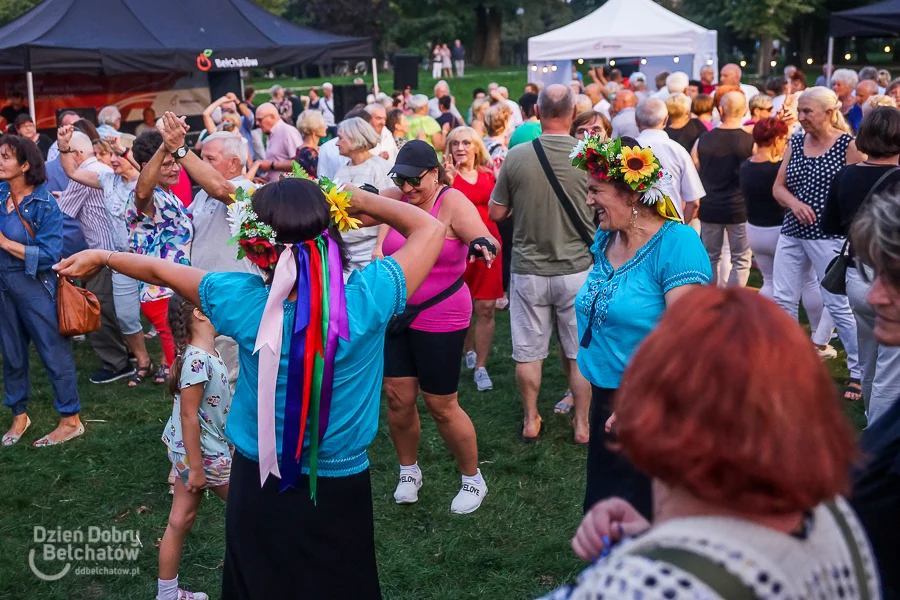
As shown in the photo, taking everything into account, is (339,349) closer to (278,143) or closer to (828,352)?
(828,352)

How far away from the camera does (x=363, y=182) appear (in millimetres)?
6520

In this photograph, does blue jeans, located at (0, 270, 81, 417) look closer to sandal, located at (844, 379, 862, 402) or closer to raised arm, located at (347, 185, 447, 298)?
raised arm, located at (347, 185, 447, 298)

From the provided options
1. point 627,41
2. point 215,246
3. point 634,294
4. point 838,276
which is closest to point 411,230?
point 634,294

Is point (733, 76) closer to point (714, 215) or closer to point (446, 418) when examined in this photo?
point (714, 215)

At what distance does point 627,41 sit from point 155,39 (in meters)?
9.68

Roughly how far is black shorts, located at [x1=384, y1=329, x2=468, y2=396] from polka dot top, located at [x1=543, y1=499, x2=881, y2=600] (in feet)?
10.7

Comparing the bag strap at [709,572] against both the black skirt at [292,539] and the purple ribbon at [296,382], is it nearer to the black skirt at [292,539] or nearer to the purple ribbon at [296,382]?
the purple ribbon at [296,382]

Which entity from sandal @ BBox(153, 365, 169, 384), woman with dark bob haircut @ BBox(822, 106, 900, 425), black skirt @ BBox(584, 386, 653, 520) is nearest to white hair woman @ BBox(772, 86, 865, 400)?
woman with dark bob haircut @ BBox(822, 106, 900, 425)

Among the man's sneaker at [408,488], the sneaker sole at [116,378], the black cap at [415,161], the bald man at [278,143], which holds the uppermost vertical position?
the black cap at [415,161]

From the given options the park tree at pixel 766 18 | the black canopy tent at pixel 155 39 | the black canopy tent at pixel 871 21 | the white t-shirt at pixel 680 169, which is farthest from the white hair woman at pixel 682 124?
the park tree at pixel 766 18

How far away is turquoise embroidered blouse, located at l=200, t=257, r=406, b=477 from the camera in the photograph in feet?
8.70

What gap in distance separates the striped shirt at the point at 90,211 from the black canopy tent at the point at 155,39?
474cm

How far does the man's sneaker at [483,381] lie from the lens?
22.3 ft

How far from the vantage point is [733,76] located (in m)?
11.2
